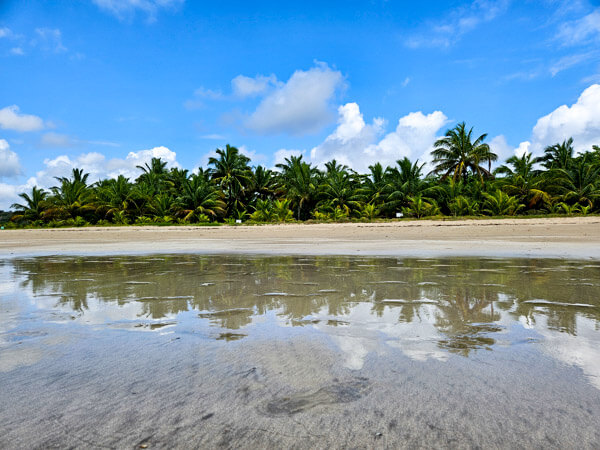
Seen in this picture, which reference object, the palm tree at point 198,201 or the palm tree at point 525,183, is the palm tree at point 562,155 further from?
the palm tree at point 198,201

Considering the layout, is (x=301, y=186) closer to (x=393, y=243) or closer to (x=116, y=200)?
(x=116, y=200)

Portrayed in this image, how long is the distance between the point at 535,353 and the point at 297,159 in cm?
3052

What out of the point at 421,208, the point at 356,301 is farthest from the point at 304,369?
the point at 421,208

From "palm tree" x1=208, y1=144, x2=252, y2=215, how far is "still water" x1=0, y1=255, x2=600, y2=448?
29199 millimetres

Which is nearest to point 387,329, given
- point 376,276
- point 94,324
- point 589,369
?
point 589,369

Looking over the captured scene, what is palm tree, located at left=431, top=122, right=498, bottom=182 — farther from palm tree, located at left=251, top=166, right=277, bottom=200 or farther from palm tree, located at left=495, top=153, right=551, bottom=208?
palm tree, located at left=251, top=166, right=277, bottom=200

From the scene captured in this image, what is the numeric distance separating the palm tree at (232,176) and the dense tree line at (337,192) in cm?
9

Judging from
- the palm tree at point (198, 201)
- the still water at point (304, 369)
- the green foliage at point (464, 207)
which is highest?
the palm tree at point (198, 201)

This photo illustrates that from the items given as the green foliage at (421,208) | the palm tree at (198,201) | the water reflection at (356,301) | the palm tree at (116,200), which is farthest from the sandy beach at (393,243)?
the palm tree at (116,200)

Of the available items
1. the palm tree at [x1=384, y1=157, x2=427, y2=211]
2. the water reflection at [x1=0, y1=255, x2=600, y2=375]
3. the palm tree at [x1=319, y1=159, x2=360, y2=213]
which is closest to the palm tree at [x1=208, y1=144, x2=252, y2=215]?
the palm tree at [x1=319, y1=159, x2=360, y2=213]

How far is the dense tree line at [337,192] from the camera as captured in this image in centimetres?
2447

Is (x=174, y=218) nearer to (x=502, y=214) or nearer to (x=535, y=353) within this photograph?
(x=502, y=214)

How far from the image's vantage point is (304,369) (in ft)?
5.51

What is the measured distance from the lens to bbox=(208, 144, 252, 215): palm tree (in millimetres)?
32344
